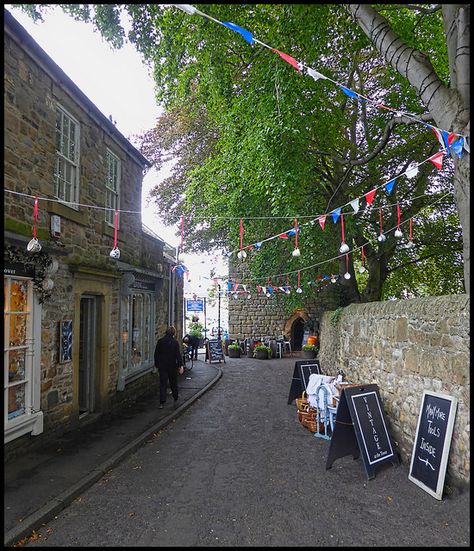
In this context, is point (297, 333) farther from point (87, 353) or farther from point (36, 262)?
point (36, 262)

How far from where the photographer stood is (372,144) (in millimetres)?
11844

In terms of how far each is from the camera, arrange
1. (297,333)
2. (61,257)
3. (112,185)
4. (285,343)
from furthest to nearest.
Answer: (297,333)
(285,343)
(112,185)
(61,257)

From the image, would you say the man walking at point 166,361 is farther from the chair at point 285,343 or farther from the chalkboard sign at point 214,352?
the chair at point 285,343

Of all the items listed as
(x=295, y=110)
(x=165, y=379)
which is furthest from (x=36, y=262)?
(x=295, y=110)

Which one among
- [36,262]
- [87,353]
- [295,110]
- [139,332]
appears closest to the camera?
[36,262]

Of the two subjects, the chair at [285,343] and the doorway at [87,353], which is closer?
the doorway at [87,353]

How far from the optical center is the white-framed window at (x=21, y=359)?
537 centimetres

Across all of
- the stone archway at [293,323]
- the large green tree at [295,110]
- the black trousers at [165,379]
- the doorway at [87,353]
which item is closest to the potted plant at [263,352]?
the stone archway at [293,323]

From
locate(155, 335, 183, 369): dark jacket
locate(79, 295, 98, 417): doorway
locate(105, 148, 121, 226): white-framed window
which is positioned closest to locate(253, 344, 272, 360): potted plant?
locate(155, 335, 183, 369): dark jacket

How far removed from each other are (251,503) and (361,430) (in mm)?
1782

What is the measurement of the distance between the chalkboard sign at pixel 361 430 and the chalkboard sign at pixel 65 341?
4.35 metres

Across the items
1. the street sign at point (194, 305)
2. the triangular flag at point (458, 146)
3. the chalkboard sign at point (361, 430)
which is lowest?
the chalkboard sign at point (361, 430)

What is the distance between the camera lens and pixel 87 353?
314 inches

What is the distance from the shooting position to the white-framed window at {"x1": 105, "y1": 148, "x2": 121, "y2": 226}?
28.5ft
